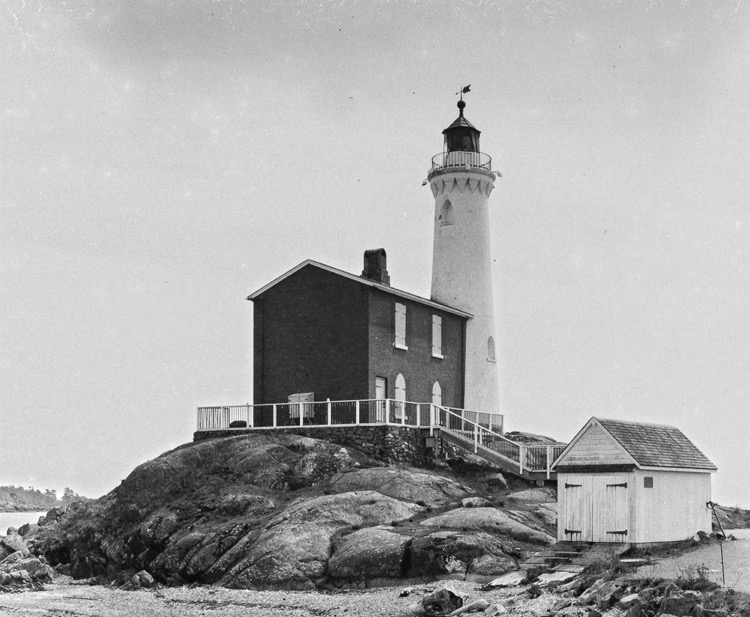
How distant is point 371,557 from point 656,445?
26.7ft

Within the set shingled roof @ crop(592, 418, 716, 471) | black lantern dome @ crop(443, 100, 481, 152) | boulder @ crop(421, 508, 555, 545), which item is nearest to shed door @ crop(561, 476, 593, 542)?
boulder @ crop(421, 508, 555, 545)

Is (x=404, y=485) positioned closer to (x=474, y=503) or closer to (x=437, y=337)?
(x=474, y=503)

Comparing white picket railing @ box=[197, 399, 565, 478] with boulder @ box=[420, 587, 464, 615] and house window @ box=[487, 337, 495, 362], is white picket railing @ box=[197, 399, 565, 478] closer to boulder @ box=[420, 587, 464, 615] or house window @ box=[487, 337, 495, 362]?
house window @ box=[487, 337, 495, 362]

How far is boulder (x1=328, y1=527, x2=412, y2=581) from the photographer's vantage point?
79.2ft

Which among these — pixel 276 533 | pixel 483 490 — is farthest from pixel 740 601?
pixel 483 490

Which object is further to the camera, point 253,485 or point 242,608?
point 253,485

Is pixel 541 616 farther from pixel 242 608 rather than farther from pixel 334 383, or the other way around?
pixel 334 383

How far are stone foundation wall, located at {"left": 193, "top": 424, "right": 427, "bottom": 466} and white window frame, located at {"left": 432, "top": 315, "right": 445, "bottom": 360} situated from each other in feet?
18.8

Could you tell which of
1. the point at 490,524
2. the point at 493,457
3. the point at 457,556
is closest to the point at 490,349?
the point at 493,457

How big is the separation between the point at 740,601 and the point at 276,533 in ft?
41.0

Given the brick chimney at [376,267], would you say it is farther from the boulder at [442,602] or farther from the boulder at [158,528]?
the boulder at [442,602]

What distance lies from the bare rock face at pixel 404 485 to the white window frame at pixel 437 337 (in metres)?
9.74

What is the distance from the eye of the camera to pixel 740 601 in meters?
17.5

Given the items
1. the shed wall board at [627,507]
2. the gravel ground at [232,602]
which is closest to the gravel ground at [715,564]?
the shed wall board at [627,507]
